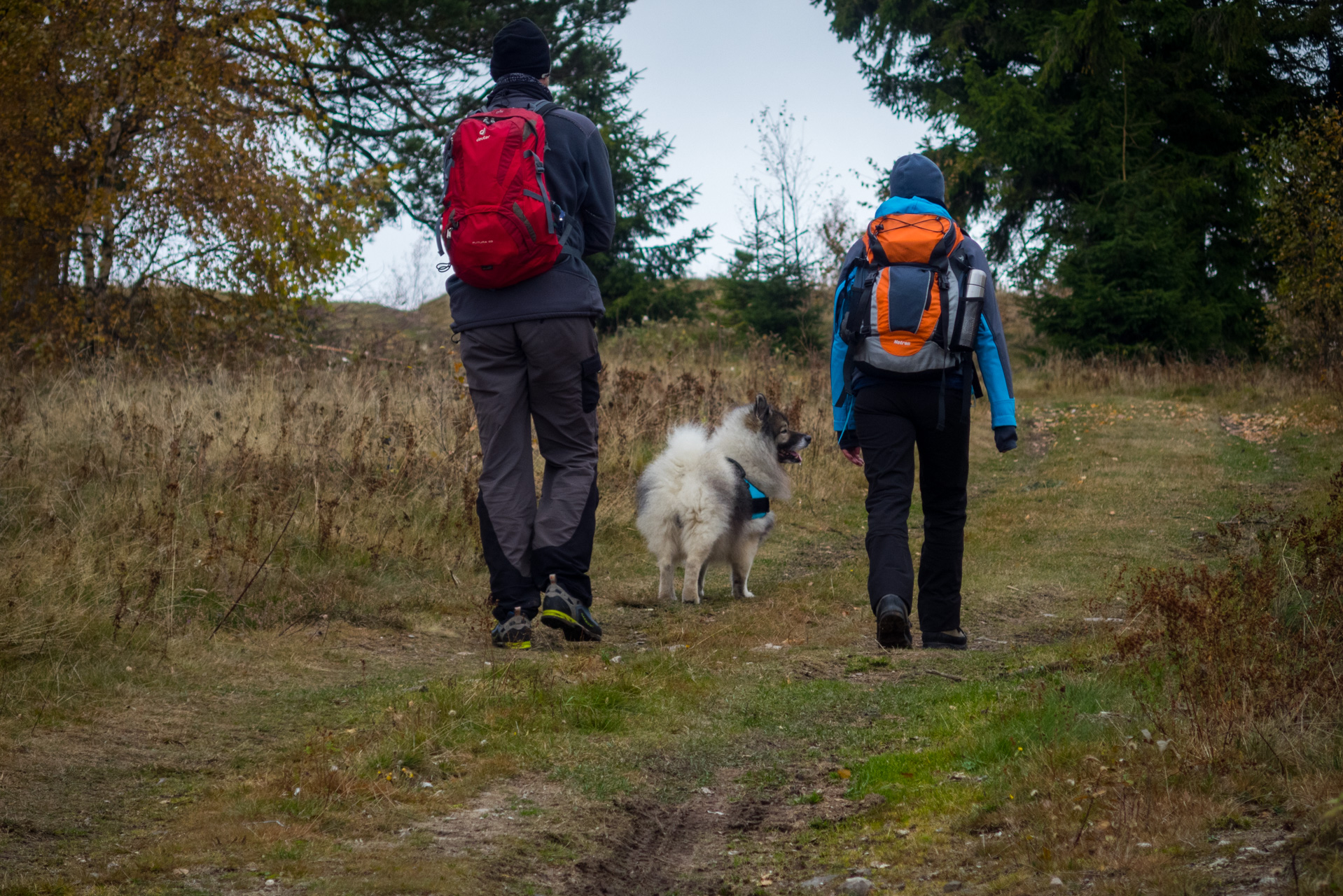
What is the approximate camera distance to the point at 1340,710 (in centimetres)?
286

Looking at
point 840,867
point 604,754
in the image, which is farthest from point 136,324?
point 840,867

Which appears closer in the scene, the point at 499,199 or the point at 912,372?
the point at 499,199

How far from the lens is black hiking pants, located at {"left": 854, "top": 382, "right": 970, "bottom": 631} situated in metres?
4.87

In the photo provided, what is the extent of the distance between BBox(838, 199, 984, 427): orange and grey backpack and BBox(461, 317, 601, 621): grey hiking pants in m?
1.22

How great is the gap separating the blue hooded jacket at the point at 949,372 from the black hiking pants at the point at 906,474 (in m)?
A: 0.08

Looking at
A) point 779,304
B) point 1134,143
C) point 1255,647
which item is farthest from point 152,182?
point 1134,143

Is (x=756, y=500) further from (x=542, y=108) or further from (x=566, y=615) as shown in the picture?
(x=542, y=108)

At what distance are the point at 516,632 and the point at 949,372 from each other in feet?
7.44

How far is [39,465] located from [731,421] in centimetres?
447

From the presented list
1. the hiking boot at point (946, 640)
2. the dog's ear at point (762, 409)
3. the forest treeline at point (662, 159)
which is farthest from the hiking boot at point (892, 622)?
the forest treeline at point (662, 159)

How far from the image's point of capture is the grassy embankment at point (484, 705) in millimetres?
2561

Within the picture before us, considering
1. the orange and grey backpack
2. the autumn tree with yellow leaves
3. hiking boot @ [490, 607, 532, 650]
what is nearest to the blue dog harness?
the orange and grey backpack

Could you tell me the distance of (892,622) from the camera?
15.9 feet

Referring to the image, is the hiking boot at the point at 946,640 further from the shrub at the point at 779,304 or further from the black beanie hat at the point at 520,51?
the shrub at the point at 779,304
